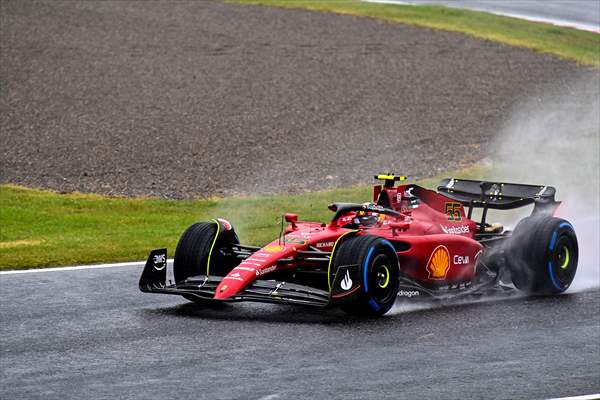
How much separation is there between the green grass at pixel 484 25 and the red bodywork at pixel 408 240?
61.7ft

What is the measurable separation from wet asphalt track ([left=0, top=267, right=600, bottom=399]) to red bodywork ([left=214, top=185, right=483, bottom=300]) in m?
0.38

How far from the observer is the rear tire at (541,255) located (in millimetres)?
12672

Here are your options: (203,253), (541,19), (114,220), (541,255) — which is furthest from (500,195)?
(541,19)

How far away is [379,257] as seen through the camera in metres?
11.4

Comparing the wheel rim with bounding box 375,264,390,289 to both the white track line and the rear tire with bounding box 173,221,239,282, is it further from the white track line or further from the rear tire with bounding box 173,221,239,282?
the white track line

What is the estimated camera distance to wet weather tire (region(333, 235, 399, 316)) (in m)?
11.1

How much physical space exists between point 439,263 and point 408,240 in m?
0.47

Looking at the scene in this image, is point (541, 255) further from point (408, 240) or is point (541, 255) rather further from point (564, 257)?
point (408, 240)

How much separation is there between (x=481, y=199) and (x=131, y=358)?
5.67 meters

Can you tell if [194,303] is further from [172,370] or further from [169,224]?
[169,224]

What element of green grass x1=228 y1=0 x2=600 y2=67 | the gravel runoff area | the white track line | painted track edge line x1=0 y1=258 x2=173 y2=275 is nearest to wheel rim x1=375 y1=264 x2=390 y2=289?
painted track edge line x1=0 y1=258 x2=173 y2=275

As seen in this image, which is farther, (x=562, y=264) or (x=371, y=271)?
(x=562, y=264)

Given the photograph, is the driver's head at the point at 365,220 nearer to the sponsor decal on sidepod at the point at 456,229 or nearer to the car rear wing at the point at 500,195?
the sponsor decal on sidepod at the point at 456,229

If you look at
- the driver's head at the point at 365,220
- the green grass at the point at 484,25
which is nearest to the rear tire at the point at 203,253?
the driver's head at the point at 365,220
